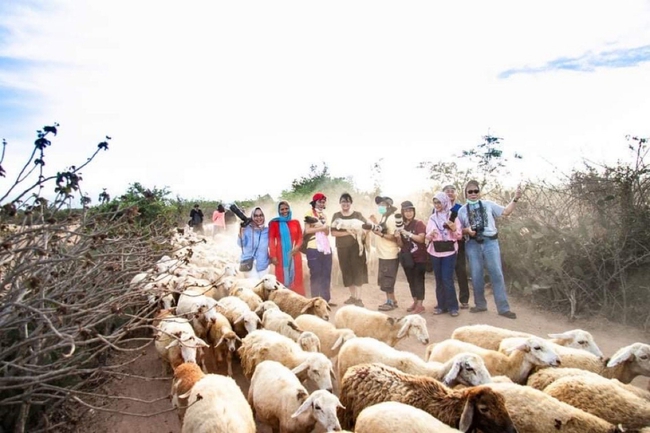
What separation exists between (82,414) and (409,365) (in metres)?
3.88

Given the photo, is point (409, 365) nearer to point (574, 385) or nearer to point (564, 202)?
point (574, 385)

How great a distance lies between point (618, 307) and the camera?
771 centimetres

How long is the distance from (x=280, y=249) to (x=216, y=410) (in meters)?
5.16

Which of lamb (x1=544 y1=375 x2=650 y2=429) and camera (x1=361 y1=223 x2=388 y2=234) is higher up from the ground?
camera (x1=361 y1=223 x2=388 y2=234)

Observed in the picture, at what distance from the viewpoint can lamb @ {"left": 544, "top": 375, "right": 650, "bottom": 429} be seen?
3.58 metres

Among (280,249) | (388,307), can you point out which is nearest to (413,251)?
(388,307)

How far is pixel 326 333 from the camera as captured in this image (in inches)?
233

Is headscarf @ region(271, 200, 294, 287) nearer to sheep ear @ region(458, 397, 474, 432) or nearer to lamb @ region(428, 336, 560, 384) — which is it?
lamb @ region(428, 336, 560, 384)

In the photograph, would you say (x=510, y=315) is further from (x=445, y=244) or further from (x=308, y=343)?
(x=308, y=343)

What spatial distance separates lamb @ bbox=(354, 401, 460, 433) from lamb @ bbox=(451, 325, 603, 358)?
2572mm

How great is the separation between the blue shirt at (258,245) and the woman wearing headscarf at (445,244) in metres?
3.32

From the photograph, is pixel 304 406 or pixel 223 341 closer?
pixel 304 406

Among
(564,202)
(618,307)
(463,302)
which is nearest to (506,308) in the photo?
(463,302)

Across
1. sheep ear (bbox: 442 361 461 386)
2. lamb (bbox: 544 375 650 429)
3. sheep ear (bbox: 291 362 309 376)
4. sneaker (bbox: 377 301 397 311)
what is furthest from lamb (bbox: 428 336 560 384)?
sneaker (bbox: 377 301 397 311)
